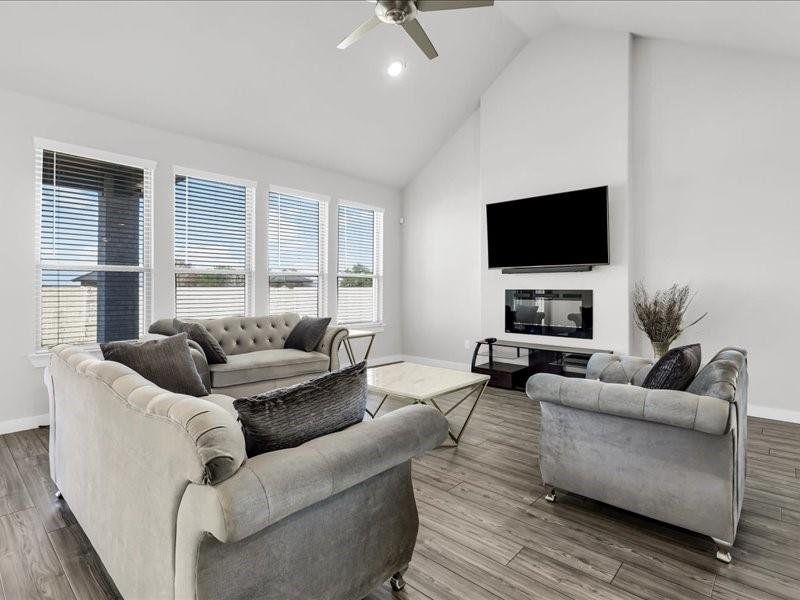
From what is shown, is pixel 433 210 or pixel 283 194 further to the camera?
pixel 433 210

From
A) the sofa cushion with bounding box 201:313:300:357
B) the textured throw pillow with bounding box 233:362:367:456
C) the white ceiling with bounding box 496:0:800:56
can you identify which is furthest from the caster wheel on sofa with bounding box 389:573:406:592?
the white ceiling with bounding box 496:0:800:56

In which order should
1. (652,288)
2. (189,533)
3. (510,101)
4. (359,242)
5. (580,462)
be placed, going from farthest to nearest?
1. (359,242)
2. (510,101)
3. (652,288)
4. (580,462)
5. (189,533)

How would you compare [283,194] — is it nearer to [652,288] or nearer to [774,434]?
[652,288]

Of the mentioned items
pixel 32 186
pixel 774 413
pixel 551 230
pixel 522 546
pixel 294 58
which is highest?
pixel 294 58

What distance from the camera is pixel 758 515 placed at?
2.32m

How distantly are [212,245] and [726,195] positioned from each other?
17.5 feet

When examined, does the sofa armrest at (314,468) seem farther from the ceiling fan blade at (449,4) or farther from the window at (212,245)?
the window at (212,245)

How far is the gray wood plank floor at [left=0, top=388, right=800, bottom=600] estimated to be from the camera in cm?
177

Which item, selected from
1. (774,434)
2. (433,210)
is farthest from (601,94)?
(774,434)

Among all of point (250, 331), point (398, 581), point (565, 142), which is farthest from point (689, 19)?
point (250, 331)

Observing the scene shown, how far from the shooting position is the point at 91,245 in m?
4.02

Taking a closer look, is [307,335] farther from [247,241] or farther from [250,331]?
[247,241]

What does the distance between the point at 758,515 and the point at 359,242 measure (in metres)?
5.32

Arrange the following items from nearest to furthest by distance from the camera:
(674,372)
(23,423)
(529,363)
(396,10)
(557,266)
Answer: (674,372) < (396,10) < (23,423) < (557,266) < (529,363)
